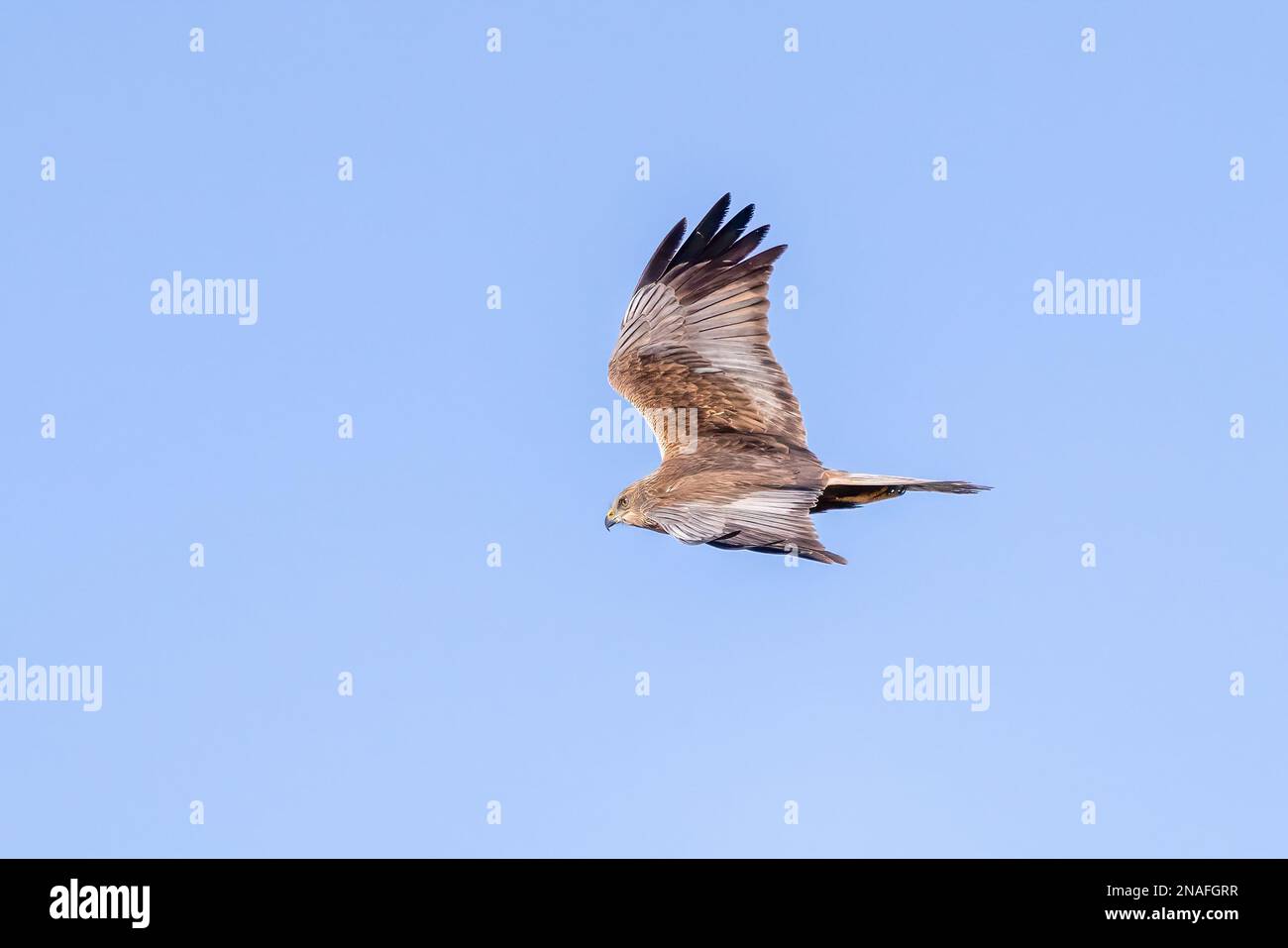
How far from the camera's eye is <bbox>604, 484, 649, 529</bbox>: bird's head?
47.5 feet

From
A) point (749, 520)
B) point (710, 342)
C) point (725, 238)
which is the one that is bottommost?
point (749, 520)

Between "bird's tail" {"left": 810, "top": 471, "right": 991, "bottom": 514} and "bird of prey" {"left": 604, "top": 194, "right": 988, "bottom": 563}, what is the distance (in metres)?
0.02

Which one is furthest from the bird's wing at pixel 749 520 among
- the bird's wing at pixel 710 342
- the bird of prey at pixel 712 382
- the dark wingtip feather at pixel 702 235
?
the dark wingtip feather at pixel 702 235

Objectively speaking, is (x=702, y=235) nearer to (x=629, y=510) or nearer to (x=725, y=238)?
(x=725, y=238)

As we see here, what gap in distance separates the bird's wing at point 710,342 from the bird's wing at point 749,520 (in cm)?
128

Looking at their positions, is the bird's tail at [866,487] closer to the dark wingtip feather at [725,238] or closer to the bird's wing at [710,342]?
the bird's wing at [710,342]

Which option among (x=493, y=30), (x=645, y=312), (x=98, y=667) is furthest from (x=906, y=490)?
(x=98, y=667)

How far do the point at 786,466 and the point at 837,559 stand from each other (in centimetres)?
300

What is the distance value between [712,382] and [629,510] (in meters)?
1.48

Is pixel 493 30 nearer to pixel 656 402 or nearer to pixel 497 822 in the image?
pixel 656 402

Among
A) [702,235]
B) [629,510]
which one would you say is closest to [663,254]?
[702,235]

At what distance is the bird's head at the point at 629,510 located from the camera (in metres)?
14.5

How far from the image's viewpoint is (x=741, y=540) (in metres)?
12.2

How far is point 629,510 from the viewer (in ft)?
47.8
